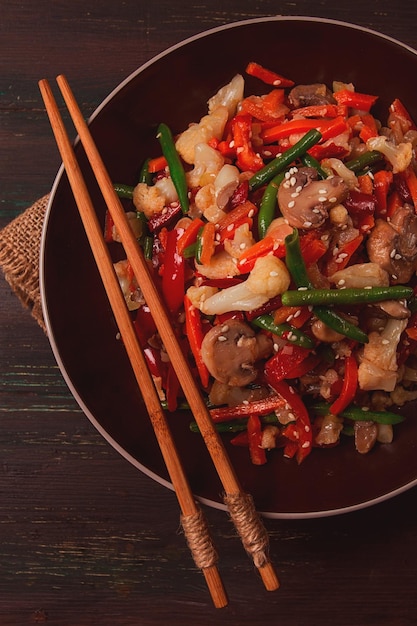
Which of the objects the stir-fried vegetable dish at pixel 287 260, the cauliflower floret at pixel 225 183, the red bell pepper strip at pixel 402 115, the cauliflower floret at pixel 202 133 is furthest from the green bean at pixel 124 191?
the red bell pepper strip at pixel 402 115

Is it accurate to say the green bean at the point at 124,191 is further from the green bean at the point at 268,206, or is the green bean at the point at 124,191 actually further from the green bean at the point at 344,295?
the green bean at the point at 344,295

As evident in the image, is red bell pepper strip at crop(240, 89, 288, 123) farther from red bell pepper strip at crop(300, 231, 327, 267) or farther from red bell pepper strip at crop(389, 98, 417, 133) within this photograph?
red bell pepper strip at crop(300, 231, 327, 267)

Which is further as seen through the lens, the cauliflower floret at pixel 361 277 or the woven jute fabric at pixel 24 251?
the woven jute fabric at pixel 24 251

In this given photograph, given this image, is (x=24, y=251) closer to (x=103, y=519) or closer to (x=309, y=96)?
(x=103, y=519)

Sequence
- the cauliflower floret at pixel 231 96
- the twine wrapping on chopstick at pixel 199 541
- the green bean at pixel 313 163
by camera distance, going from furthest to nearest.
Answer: the cauliflower floret at pixel 231 96
the green bean at pixel 313 163
the twine wrapping on chopstick at pixel 199 541

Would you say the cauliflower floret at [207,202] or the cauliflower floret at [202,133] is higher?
the cauliflower floret at [202,133]

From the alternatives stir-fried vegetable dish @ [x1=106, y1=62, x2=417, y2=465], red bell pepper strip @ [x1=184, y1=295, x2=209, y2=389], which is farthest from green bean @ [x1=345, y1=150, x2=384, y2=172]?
red bell pepper strip @ [x1=184, y1=295, x2=209, y2=389]
